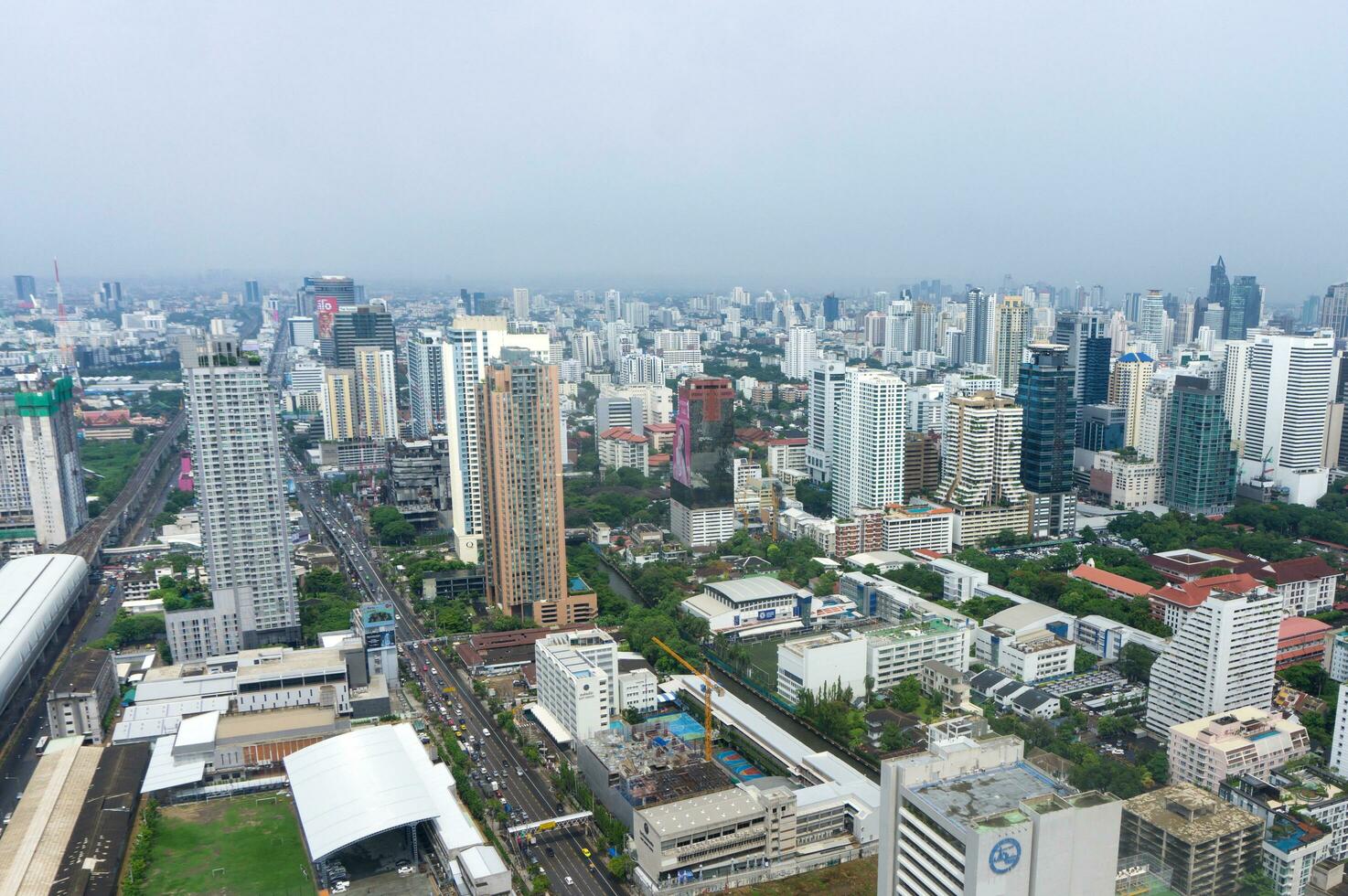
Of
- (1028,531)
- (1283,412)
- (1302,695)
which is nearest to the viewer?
(1302,695)

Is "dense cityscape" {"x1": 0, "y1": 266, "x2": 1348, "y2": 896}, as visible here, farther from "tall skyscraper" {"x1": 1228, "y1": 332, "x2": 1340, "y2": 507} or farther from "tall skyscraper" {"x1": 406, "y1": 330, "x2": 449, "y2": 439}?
"tall skyscraper" {"x1": 406, "y1": 330, "x2": 449, "y2": 439}

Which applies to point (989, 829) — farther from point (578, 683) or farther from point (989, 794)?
point (578, 683)

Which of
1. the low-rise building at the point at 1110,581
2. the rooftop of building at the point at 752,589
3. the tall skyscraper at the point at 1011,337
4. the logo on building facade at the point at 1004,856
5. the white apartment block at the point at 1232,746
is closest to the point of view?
the logo on building facade at the point at 1004,856

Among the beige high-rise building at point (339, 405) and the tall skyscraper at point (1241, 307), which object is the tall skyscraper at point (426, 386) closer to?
the beige high-rise building at point (339, 405)

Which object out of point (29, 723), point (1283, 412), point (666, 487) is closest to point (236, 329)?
point (666, 487)

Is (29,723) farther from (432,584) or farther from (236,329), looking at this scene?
(236,329)

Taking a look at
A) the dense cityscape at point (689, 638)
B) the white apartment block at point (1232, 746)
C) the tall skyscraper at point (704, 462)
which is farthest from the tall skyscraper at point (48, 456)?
the white apartment block at point (1232, 746)

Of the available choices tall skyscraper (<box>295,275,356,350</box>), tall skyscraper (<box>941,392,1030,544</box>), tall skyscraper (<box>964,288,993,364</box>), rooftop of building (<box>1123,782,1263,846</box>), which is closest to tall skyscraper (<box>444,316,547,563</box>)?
tall skyscraper (<box>941,392,1030,544</box>)
